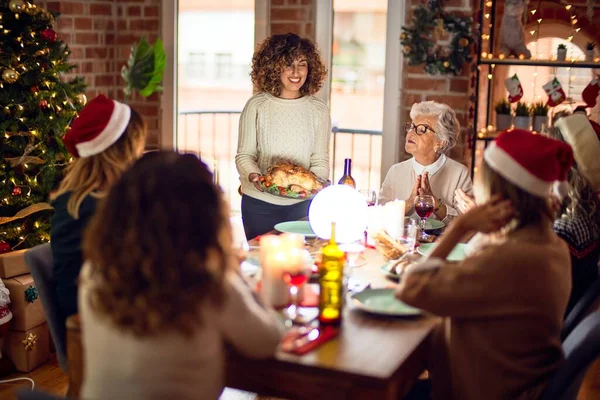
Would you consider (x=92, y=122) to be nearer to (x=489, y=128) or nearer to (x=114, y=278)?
(x=114, y=278)

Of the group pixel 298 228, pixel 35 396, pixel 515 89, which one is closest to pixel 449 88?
pixel 515 89

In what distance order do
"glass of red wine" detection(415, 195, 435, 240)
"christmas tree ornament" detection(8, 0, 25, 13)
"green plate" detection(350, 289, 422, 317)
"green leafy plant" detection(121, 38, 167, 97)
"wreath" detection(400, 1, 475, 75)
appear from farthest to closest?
1. "wreath" detection(400, 1, 475, 75)
2. "christmas tree ornament" detection(8, 0, 25, 13)
3. "glass of red wine" detection(415, 195, 435, 240)
4. "green leafy plant" detection(121, 38, 167, 97)
5. "green plate" detection(350, 289, 422, 317)

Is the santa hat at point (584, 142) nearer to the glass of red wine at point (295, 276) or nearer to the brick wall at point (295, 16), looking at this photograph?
the glass of red wine at point (295, 276)

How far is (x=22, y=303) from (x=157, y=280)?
223 centimetres

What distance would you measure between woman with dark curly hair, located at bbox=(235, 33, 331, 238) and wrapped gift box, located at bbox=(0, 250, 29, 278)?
1.01m

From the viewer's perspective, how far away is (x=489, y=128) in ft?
13.8

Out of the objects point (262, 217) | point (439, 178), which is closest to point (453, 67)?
point (439, 178)


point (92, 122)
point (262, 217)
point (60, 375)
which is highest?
point (92, 122)

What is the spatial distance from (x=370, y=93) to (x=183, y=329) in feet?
10.5

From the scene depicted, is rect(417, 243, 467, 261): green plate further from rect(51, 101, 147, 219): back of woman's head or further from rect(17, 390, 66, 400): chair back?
rect(17, 390, 66, 400): chair back

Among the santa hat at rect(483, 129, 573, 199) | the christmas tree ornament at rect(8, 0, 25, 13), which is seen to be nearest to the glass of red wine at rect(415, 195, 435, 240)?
the santa hat at rect(483, 129, 573, 199)

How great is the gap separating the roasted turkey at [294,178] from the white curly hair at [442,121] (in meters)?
0.51

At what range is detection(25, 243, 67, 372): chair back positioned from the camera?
2.32 meters

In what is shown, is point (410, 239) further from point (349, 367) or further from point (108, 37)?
point (108, 37)
